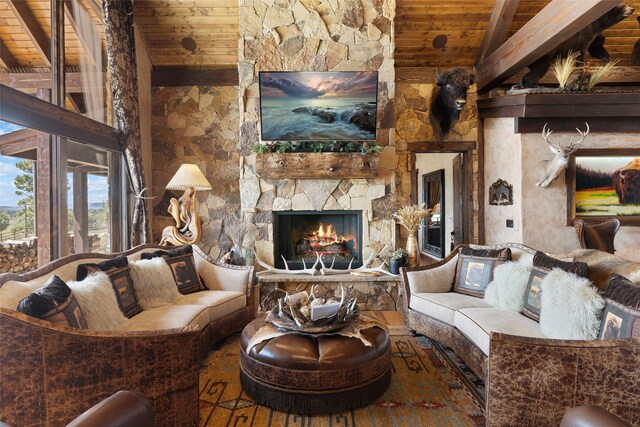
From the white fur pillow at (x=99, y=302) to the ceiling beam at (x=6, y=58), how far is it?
191 cm

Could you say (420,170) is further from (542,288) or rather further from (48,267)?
(48,267)

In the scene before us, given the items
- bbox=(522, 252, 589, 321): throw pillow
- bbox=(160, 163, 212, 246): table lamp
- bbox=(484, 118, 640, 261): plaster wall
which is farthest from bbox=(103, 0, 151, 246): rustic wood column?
bbox=(484, 118, 640, 261): plaster wall

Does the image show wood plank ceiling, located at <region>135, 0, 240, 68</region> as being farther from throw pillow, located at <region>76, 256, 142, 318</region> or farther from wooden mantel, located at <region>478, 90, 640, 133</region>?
wooden mantel, located at <region>478, 90, 640, 133</region>

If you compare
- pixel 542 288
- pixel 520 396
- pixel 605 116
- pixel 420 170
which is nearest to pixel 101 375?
pixel 520 396

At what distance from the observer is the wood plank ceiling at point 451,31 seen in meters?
4.93

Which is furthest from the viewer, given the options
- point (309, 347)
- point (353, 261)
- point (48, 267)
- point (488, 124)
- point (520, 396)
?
point (488, 124)

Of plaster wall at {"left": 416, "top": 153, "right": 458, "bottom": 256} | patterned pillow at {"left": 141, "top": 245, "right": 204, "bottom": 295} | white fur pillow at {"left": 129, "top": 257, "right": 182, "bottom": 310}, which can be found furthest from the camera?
plaster wall at {"left": 416, "top": 153, "right": 458, "bottom": 256}

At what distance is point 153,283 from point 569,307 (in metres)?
3.03

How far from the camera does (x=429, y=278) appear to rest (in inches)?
138

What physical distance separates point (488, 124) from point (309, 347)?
4654 millimetres

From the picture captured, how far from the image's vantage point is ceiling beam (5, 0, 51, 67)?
319 cm

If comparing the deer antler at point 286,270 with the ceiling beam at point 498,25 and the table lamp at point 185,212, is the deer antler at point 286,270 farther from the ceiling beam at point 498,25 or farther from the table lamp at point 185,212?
the ceiling beam at point 498,25

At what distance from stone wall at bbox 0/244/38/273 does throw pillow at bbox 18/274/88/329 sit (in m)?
1.36

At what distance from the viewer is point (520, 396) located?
5.74 feet
